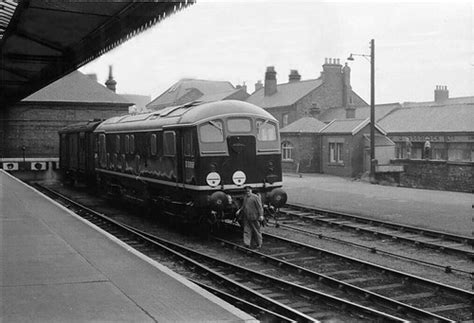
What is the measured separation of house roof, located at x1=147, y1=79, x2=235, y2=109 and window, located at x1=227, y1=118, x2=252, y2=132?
59028 mm

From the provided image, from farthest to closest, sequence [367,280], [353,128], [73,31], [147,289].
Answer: [353,128], [73,31], [367,280], [147,289]

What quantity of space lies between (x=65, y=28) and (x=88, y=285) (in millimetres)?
6035

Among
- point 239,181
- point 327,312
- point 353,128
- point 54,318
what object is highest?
point 353,128

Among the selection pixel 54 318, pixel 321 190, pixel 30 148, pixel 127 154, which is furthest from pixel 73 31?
pixel 30 148

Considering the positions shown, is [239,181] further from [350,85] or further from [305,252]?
[350,85]

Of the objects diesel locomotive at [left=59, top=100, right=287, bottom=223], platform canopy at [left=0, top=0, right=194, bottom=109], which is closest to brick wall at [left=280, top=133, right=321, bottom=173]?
diesel locomotive at [left=59, top=100, right=287, bottom=223]

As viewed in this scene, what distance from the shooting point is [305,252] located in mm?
11438

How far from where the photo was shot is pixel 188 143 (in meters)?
12.7

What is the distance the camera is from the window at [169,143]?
13.3 meters

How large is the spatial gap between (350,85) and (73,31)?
4118 cm

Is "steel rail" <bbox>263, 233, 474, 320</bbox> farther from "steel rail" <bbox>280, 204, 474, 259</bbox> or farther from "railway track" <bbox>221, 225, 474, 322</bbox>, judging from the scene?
"steel rail" <bbox>280, 204, 474, 259</bbox>

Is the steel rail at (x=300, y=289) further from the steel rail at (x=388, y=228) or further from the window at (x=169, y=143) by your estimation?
the steel rail at (x=388, y=228)

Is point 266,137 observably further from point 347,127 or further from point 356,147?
point 347,127

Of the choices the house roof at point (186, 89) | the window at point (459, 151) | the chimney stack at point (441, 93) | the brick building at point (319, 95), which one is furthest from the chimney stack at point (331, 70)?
the house roof at point (186, 89)
